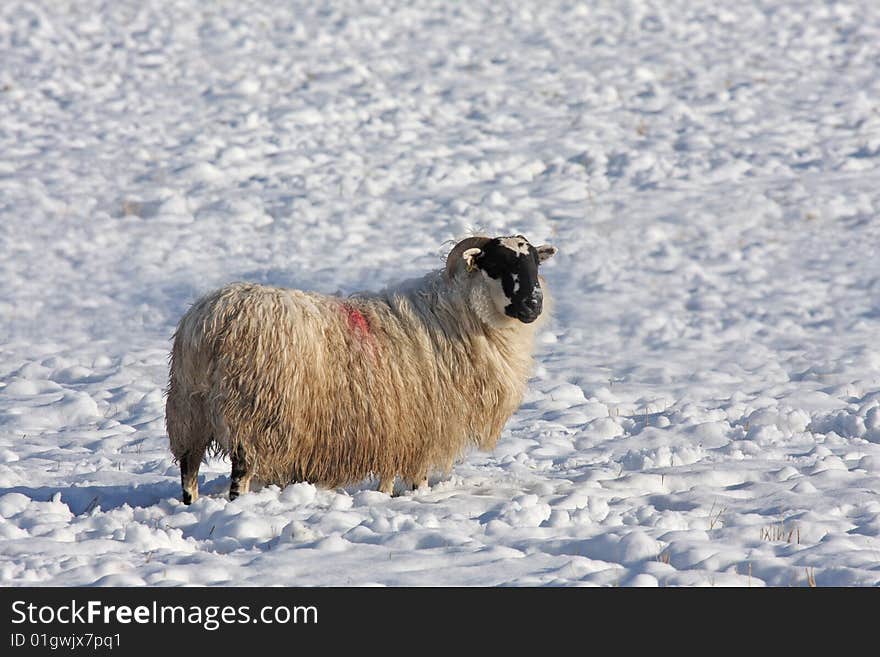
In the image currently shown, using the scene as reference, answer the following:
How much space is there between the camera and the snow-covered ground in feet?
16.8

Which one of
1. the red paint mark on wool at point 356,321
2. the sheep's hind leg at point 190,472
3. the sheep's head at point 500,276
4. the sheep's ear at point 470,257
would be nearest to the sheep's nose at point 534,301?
the sheep's head at point 500,276

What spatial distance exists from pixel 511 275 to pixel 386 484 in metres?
1.33

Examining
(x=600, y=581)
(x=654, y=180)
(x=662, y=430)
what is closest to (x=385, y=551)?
(x=600, y=581)

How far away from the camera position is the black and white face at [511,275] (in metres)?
6.28

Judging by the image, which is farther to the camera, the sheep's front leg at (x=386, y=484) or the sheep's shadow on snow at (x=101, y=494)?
the sheep's front leg at (x=386, y=484)

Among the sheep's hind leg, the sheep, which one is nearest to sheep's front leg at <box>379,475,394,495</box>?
the sheep

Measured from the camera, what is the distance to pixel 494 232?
478 inches

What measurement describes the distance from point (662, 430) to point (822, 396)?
4.96ft

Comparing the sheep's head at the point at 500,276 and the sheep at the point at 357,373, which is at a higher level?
the sheep's head at the point at 500,276

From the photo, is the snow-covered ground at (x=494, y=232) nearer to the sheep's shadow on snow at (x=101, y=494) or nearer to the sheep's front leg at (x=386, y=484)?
the sheep's shadow on snow at (x=101, y=494)

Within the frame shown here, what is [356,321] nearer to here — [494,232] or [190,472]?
[190,472]

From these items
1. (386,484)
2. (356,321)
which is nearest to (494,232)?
(356,321)

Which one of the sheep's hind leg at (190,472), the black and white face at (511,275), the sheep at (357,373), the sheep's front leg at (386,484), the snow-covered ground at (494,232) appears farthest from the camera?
the black and white face at (511,275)

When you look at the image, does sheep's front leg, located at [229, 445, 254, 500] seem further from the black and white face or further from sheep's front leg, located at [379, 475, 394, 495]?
the black and white face
